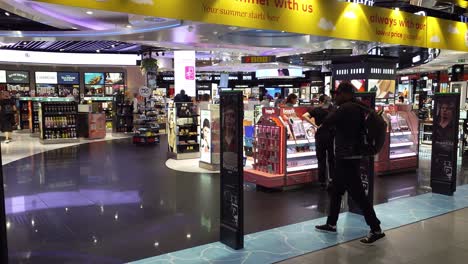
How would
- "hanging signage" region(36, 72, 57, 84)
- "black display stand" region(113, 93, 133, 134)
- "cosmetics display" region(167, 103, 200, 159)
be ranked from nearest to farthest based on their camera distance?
"cosmetics display" region(167, 103, 200, 159)
"black display stand" region(113, 93, 133, 134)
"hanging signage" region(36, 72, 57, 84)

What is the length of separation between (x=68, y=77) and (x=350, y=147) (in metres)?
17.7

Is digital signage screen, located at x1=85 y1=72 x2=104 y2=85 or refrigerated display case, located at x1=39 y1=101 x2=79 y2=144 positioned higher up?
digital signage screen, located at x1=85 y1=72 x2=104 y2=85

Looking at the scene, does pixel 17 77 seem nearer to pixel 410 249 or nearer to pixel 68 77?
pixel 68 77

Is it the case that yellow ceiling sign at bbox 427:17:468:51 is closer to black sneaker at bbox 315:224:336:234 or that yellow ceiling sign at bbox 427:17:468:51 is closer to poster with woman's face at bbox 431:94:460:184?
poster with woman's face at bbox 431:94:460:184

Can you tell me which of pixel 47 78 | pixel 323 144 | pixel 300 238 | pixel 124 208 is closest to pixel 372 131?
pixel 300 238

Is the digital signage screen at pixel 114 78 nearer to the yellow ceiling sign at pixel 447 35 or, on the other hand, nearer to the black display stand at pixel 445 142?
the yellow ceiling sign at pixel 447 35

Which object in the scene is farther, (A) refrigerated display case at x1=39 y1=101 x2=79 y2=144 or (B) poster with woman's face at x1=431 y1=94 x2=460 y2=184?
(A) refrigerated display case at x1=39 y1=101 x2=79 y2=144

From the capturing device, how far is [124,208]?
18.4ft

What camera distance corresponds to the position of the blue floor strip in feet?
12.6

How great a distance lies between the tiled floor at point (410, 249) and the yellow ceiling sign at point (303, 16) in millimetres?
3036

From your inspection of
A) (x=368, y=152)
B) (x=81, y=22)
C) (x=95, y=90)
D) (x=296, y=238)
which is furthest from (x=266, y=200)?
(x=95, y=90)

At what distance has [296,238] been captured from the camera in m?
4.38

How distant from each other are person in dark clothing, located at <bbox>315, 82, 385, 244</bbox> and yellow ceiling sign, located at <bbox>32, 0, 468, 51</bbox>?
1760 millimetres

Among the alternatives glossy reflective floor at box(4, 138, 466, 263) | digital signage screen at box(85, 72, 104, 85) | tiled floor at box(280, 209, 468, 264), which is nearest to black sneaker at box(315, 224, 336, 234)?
tiled floor at box(280, 209, 468, 264)
